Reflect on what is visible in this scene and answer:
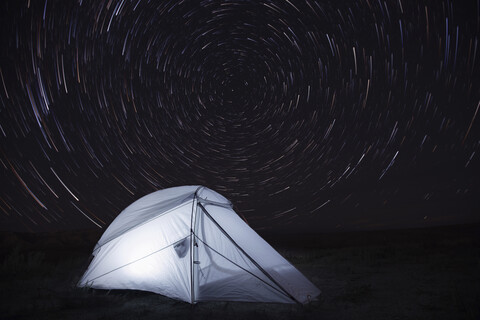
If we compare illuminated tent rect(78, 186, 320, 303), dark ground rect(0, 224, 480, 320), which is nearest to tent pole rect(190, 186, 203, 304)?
illuminated tent rect(78, 186, 320, 303)

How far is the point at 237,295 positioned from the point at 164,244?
1.93 m

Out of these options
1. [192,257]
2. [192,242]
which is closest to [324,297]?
[192,257]

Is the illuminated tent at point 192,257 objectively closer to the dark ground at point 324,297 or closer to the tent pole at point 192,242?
the tent pole at point 192,242

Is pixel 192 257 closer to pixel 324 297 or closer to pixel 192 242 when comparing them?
pixel 192 242

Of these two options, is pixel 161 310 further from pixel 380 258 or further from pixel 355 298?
pixel 380 258

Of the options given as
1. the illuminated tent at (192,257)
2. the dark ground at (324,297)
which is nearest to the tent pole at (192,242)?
the illuminated tent at (192,257)

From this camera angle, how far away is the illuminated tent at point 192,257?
5.88 m

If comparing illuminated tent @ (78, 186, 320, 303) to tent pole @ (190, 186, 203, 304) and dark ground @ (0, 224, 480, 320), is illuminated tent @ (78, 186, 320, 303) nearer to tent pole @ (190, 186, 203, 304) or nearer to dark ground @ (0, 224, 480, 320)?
tent pole @ (190, 186, 203, 304)

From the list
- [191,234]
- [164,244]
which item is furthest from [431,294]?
[164,244]

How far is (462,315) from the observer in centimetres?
464

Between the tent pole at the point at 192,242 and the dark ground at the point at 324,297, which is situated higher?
the tent pole at the point at 192,242

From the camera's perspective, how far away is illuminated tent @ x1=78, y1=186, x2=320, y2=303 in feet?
19.3

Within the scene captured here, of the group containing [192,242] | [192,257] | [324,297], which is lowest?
[324,297]

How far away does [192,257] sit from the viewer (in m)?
6.14
